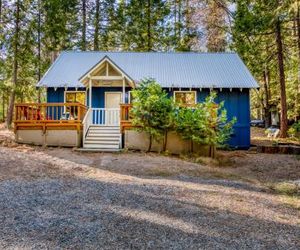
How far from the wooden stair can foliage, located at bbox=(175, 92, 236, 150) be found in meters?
2.46

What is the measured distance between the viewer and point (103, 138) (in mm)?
13023

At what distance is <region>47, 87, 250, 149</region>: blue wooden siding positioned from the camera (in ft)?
54.0

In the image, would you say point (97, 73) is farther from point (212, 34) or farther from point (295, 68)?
point (295, 68)

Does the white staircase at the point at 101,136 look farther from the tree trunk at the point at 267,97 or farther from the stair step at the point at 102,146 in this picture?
the tree trunk at the point at 267,97

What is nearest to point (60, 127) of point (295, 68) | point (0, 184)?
point (0, 184)

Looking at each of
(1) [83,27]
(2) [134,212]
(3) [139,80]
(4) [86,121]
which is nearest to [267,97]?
(3) [139,80]

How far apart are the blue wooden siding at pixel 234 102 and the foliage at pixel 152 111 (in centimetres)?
509

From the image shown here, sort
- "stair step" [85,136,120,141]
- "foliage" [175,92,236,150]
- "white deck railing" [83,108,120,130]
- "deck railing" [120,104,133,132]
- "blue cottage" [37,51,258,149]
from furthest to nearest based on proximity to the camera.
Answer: "blue cottage" [37,51,258,149]
"white deck railing" [83,108,120,130]
"stair step" [85,136,120,141]
"deck railing" [120,104,133,132]
"foliage" [175,92,236,150]

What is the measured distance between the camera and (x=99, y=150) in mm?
12141

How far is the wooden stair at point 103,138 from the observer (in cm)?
1250

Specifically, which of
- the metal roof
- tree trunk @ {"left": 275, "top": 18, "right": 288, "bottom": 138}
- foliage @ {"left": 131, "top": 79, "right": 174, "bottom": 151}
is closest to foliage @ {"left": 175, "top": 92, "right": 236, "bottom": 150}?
foliage @ {"left": 131, "top": 79, "right": 174, "bottom": 151}

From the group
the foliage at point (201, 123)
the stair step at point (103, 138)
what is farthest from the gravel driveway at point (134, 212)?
the stair step at point (103, 138)

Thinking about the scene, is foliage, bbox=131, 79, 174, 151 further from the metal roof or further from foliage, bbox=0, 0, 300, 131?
foliage, bbox=0, 0, 300, 131

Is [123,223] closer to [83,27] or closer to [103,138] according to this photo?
[103,138]
